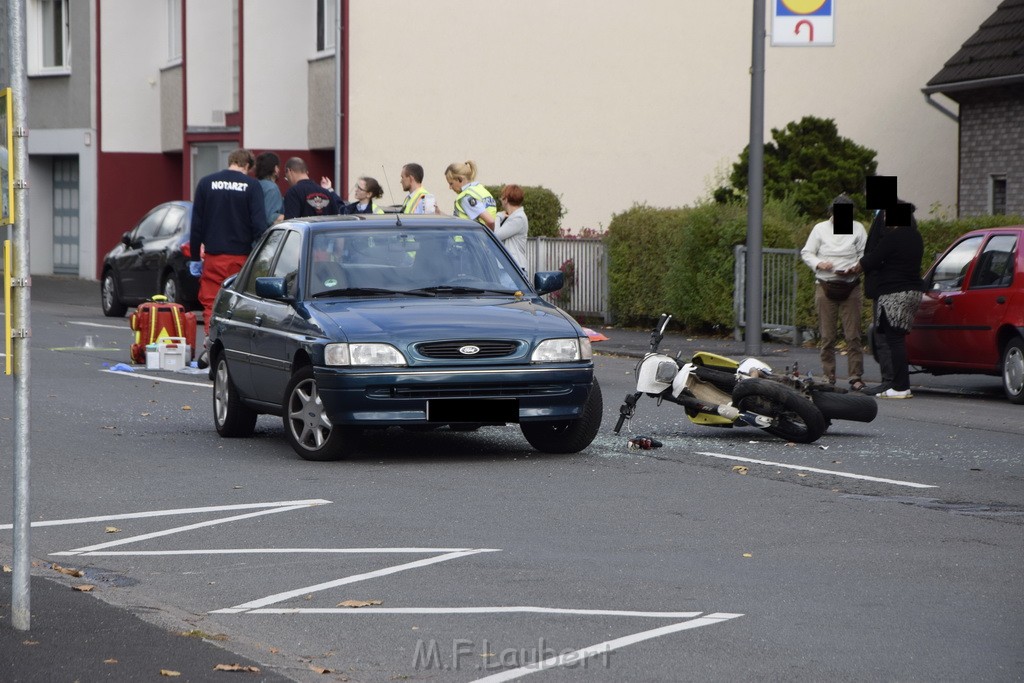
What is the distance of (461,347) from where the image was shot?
33.2ft

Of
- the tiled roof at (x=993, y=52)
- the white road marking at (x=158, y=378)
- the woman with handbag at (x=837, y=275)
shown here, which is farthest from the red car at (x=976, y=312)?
the tiled roof at (x=993, y=52)

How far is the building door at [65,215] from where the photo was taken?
131ft

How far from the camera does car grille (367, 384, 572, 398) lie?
10.0 meters

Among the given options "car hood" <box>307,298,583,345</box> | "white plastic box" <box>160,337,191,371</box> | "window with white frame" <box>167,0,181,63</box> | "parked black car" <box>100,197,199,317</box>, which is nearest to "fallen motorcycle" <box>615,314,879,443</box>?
"car hood" <box>307,298,583,345</box>

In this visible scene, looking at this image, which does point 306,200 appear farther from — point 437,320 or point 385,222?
point 437,320

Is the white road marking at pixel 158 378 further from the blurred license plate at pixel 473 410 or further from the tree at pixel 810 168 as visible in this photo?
the tree at pixel 810 168

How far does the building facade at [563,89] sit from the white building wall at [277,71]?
1.1 inches

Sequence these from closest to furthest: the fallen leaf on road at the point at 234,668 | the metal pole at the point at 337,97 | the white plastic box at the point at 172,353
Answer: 1. the fallen leaf on road at the point at 234,668
2. the white plastic box at the point at 172,353
3. the metal pole at the point at 337,97

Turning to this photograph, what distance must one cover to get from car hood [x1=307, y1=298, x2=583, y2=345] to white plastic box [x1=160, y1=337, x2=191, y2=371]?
653 cm

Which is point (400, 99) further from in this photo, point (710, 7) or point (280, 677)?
point (280, 677)

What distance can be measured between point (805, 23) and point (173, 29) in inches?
876

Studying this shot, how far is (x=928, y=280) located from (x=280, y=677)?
11.9 metres

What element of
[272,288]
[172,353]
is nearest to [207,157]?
[172,353]

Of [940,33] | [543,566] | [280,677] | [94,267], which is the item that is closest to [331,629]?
[280,677]
